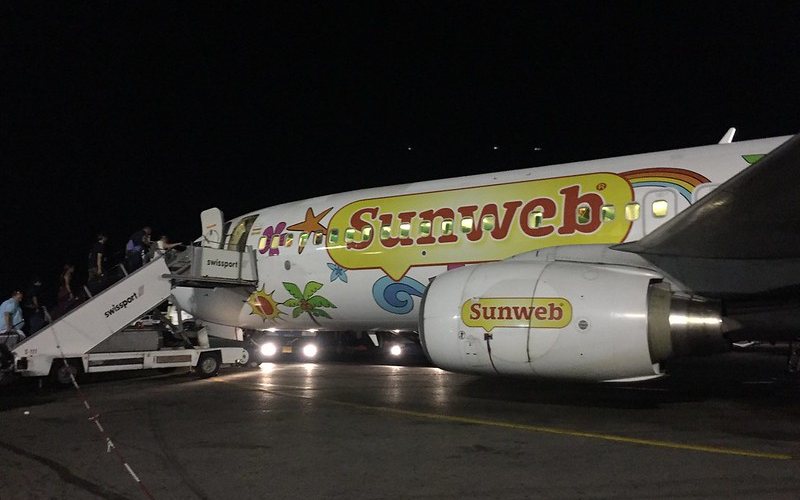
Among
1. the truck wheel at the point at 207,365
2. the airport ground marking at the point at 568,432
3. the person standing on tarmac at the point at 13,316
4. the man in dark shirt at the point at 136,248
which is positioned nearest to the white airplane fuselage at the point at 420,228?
the truck wheel at the point at 207,365

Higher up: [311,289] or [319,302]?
[311,289]

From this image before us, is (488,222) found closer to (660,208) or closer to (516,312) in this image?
(660,208)

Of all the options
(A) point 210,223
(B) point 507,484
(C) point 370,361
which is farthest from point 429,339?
(C) point 370,361

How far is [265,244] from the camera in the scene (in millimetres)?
13633

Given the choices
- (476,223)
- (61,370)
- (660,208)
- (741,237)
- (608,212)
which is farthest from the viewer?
(61,370)

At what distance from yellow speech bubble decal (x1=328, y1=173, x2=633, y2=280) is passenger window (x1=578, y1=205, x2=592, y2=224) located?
0.02 metres

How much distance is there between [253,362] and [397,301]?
5849 mm

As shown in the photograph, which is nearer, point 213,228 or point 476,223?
point 476,223

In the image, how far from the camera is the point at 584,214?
384 inches

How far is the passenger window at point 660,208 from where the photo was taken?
9.29 meters

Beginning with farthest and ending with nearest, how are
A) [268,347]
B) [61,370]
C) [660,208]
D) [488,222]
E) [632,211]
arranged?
[268,347], [61,370], [488,222], [632,211], [660,208]

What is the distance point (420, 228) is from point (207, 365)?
585 cm

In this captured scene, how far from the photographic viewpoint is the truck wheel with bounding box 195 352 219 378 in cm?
1362

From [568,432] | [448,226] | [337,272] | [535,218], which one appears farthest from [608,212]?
[337,272]
